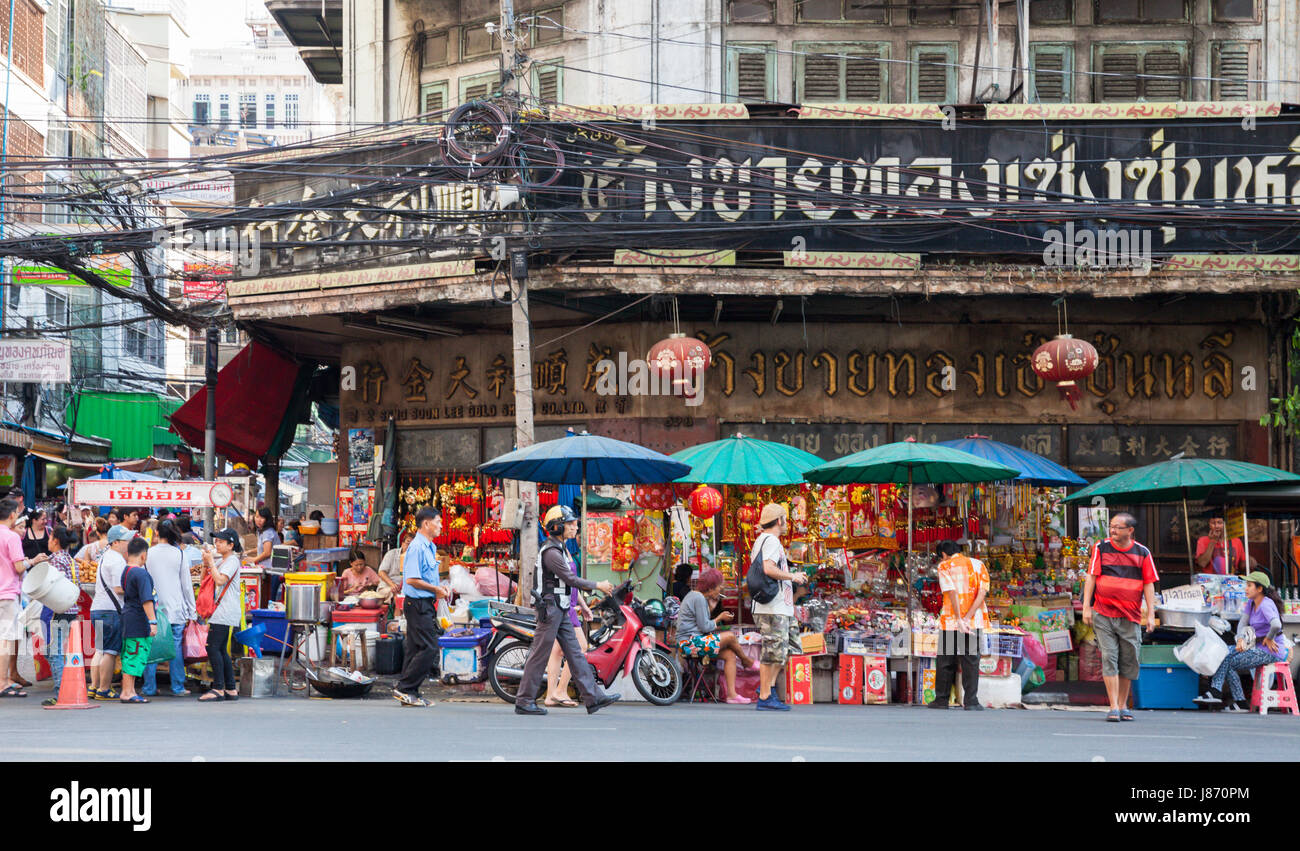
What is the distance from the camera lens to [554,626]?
11500mm

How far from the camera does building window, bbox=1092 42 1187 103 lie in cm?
1833

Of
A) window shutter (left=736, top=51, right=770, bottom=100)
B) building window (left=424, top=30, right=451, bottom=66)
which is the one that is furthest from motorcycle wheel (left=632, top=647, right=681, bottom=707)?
building window (left=424, top=30, right=451, bottom=66)

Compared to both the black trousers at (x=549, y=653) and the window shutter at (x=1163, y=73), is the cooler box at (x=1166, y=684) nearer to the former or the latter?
the black trousers at (x=549, y=653)

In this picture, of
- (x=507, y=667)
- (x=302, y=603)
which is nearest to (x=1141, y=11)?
(x=507, y=667)

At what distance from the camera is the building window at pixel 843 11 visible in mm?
18484

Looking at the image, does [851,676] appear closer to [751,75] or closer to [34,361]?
[751,75]

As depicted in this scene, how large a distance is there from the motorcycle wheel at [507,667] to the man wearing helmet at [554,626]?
1268mm

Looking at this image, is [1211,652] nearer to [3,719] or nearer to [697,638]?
[697,638]

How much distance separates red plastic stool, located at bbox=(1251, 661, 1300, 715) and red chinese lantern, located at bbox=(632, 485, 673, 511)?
7492 millimetres

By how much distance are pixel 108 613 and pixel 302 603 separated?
285cm

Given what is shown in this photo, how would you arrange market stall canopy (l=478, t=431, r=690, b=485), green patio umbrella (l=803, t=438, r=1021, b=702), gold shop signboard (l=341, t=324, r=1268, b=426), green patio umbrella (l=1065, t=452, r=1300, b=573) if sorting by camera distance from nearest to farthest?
market stall canopy (l=478, t=431, r=690, b=485)
green patio umbrella (l=803, t=438, r=1021, b=702)
green patio umbrella (l=1065, t=452, r=1300, b=573)
gold shop signboard (l=341, t=324, r=1268, b=426)

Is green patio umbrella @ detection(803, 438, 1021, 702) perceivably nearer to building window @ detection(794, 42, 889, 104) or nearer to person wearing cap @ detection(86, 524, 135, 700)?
building window @ detection(794, 42, 889, 104)

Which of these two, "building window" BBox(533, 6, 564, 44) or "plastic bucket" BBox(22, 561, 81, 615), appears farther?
"building window" BBox(533, 6, 564, 44)

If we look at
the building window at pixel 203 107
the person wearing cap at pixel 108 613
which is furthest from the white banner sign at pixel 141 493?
the building window at pixel 203 107
